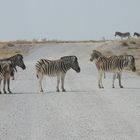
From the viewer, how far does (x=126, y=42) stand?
222 ft

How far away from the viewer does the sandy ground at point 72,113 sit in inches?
506

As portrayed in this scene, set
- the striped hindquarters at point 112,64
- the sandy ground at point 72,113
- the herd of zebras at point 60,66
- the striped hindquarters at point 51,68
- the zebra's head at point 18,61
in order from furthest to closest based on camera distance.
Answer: the zebra's head at point 18,61, the striped hindquarters at point 112,64, the striped hindquarters at point 51,68, the herd of zebras at point 60,66, the sandy ground at point 72,113

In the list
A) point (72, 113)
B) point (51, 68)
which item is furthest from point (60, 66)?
point (72, 113)

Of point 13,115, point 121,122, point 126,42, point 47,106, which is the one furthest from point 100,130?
point 126,42

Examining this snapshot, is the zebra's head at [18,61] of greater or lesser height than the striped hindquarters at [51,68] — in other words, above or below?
above

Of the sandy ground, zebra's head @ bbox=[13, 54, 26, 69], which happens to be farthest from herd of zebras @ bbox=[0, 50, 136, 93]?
the sandy ground

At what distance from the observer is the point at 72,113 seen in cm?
1628

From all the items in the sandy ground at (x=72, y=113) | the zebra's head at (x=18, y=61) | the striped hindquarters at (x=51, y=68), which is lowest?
the sandy ground at (x=72, y=113)

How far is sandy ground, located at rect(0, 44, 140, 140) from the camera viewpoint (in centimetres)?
1284

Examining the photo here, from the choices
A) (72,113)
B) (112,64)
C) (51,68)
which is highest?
(112,64)

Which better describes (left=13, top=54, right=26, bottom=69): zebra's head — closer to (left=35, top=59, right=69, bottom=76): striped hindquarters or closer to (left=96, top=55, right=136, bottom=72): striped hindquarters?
(left=35, top=59, right=69, bottom=76): striped hindquarters

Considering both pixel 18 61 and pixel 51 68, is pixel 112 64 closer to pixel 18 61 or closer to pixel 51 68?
pixel 51 68

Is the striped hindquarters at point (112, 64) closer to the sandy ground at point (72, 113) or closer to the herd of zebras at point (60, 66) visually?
the herd of zebras at point (60, 66)

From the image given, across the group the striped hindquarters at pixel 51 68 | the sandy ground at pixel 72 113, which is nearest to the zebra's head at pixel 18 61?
the sandy ground at pixel 72 113
